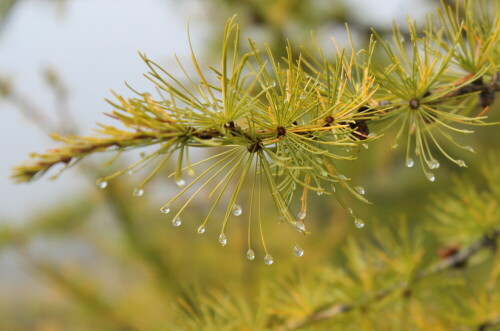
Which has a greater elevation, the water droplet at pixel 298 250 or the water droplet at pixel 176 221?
the water droplet at pixel 176 221

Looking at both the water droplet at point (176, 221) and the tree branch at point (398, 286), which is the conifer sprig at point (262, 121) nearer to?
the water droplet at point (176, 221)

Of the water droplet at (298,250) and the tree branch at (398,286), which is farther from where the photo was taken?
the tree branch at (398,286)

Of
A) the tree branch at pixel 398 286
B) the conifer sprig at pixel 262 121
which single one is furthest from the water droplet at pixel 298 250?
the tree branch at pixel 398 286

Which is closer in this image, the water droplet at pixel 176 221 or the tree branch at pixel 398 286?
the water droplet at pixel 176 221

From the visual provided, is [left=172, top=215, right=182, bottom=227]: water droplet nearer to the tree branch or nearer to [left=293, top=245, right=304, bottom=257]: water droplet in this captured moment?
[left=293, top=245, right=304, bottom=257]: water droplet

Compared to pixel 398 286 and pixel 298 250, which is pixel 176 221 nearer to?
pixel 298 250

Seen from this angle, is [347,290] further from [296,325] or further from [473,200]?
[473,200]

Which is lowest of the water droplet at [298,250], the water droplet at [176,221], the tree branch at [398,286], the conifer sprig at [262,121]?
the tree branch at [398,286]

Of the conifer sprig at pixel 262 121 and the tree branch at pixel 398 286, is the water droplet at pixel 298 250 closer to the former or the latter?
the conifer sprig at pixel 262 121

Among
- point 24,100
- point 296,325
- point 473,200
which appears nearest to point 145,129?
point 296,325

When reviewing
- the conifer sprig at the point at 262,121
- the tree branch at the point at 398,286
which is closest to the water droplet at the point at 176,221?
the conifer sprig at the point at 262,121

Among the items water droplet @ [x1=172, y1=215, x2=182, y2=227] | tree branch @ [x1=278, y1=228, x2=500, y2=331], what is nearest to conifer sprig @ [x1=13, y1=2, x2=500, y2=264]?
water droplet @ [x1=172, y1=215, x2=182, y2=227]

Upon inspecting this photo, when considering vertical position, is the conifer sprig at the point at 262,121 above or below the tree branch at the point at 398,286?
above
